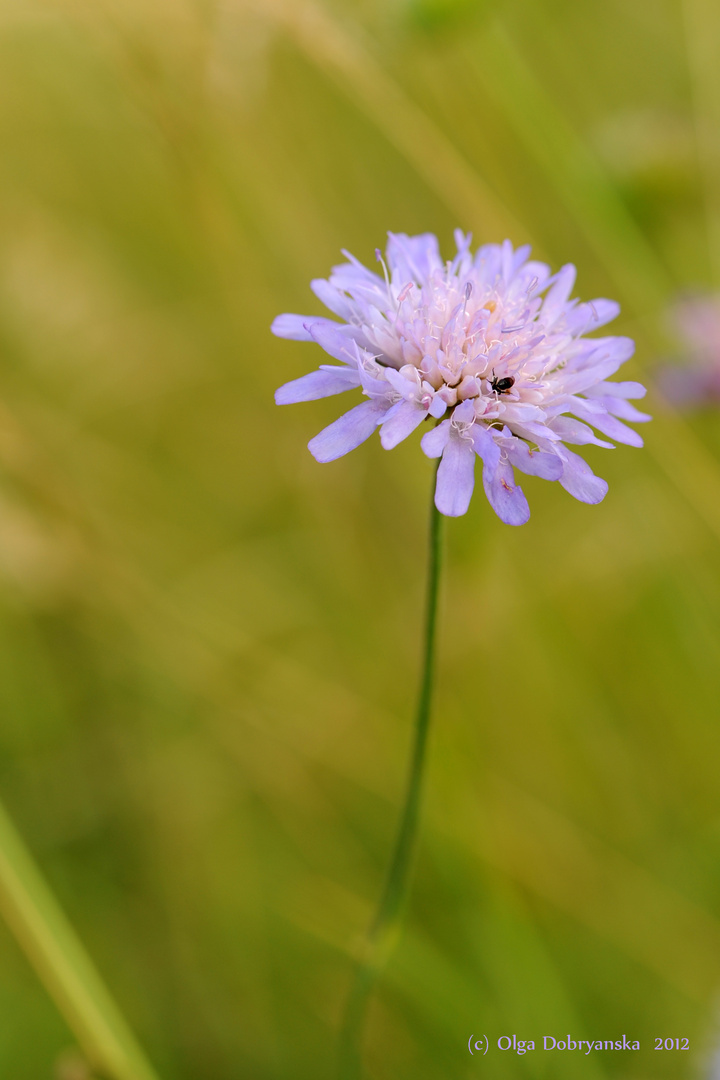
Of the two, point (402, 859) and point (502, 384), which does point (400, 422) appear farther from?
point (402, 859)

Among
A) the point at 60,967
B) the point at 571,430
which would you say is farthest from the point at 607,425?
the point at 60,967

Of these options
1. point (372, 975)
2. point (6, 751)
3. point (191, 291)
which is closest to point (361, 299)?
point (372, 975)

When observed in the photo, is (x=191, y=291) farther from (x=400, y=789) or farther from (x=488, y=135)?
(x=400, y=789)

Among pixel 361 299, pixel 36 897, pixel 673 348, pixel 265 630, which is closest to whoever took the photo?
pixel 361 299

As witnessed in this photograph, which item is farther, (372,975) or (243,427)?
(243,427)

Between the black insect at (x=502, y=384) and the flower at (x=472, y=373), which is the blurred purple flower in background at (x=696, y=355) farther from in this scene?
the black insect at (x=502, y=384)

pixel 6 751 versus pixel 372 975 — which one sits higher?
pixel 6 751

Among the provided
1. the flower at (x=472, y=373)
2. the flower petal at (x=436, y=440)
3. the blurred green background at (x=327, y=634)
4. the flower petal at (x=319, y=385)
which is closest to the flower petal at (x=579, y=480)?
the flower at (x=472, y=373)
